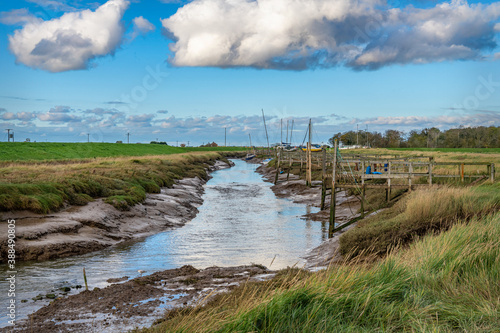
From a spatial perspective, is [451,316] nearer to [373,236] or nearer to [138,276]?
[373,236]

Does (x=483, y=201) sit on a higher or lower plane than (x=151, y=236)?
higher

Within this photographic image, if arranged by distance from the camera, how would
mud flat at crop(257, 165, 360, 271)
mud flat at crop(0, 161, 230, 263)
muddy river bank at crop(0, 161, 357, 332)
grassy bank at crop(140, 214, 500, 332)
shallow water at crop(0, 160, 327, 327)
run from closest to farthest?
grassy bank at crop(140, 214, 500, 332) → muddy river bank at crop(0, 161, 357, 332) → shallow water at crop(0, 160, 327, 327) → mud flat at crop(257, 165, 360, 271) → mud flat at crop(0, 161, 230, 263)

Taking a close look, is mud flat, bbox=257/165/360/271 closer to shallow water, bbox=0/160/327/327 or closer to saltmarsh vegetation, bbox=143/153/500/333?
shallow water, bbox=0/160/327/327

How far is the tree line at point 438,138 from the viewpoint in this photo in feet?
414

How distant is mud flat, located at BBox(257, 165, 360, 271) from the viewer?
1441 cm

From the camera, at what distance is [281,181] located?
166 ft

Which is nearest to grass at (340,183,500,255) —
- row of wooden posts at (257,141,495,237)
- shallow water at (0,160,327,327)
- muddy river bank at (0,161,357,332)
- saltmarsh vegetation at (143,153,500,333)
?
muddy river bank at (0,161,357,332)

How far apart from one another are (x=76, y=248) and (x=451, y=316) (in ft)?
44.5

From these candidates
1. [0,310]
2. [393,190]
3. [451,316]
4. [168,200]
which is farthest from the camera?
[168,200]

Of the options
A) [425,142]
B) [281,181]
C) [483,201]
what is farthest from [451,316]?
[425,142]

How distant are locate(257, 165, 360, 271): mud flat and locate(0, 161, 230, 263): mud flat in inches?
318

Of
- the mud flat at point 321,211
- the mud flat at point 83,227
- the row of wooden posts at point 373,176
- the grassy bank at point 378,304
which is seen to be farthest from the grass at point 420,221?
the mud flat at point 83,227

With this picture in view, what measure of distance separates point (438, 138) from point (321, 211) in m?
135

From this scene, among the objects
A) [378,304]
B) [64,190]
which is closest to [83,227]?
[64,190]
